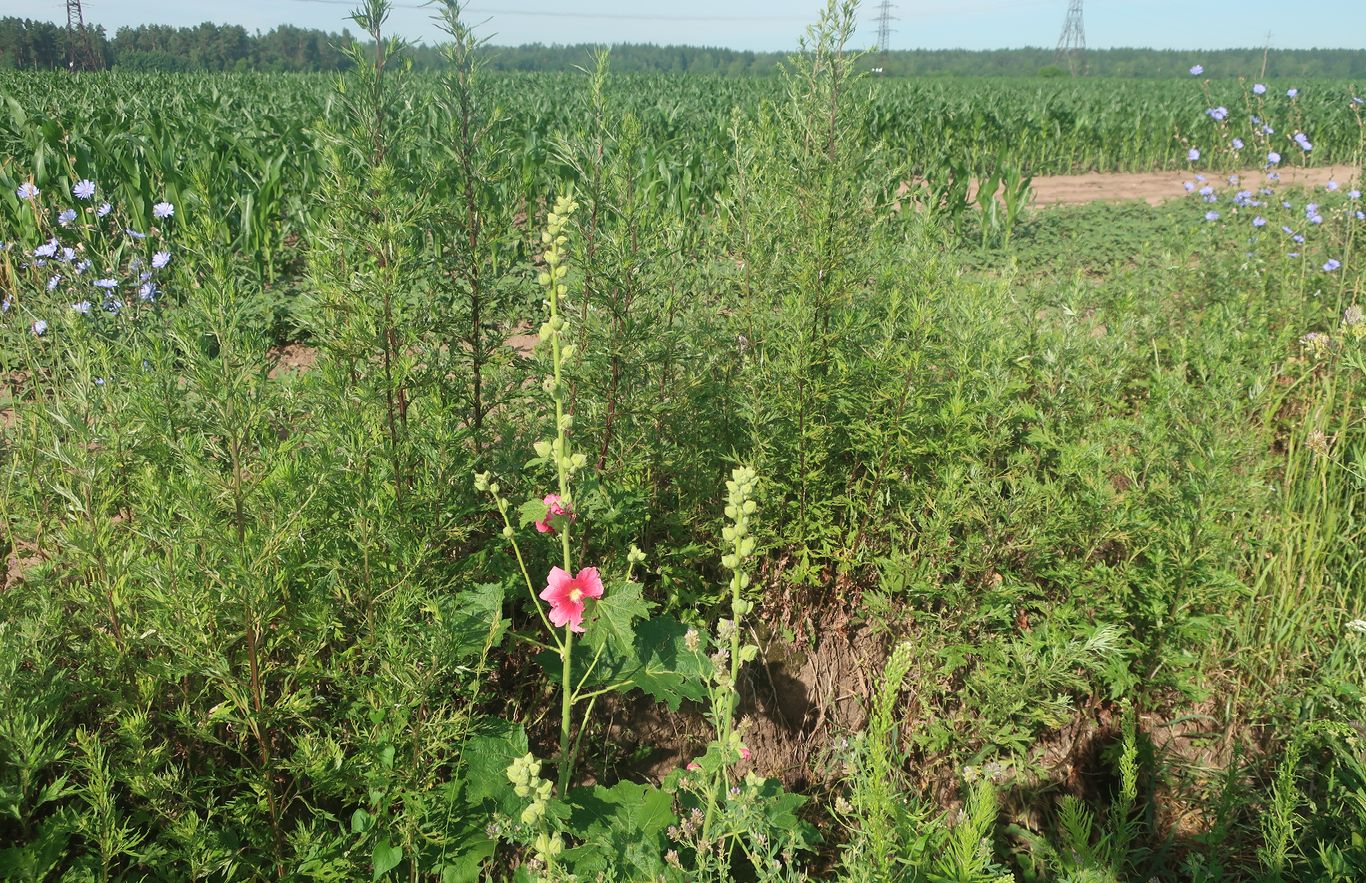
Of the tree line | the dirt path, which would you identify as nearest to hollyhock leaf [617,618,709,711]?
the dirt path

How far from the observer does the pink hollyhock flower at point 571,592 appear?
6.32ft

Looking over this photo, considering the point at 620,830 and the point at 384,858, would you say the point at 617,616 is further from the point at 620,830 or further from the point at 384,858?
the point at 384,858

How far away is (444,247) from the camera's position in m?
2.48

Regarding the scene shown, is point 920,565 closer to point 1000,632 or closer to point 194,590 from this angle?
point 1000,632

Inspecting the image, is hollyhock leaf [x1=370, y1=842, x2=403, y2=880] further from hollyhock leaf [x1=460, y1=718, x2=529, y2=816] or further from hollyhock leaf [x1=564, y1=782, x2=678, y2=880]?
hollyhock leaf [x1=564, y1=782, x2=678, y2=880]

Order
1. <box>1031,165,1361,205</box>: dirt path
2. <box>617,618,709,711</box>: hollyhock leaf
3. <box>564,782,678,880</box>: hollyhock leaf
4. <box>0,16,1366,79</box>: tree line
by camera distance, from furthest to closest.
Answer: <box>0,16,1366,79</box>: tree line
<box>1031,165,1361,205</box>: dirt path
<box>617,618,709,711</box>: hollyhock leaf
<box>564,782,678,880</box>: hollyhock leaf

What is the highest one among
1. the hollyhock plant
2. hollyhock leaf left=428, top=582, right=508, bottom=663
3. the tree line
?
the tree line

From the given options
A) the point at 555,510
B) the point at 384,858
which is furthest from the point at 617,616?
the point at 384,858

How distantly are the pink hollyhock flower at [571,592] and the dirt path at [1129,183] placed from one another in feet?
38.6

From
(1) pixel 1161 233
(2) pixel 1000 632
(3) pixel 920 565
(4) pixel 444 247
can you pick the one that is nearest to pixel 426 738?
(4) pixel 444 247

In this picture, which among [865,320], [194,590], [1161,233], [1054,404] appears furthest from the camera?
[1161,233]

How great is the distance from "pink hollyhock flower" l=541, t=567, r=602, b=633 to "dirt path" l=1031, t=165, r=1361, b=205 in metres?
11.8

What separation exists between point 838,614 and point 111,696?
2.16m

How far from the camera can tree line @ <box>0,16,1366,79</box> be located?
193 ft
